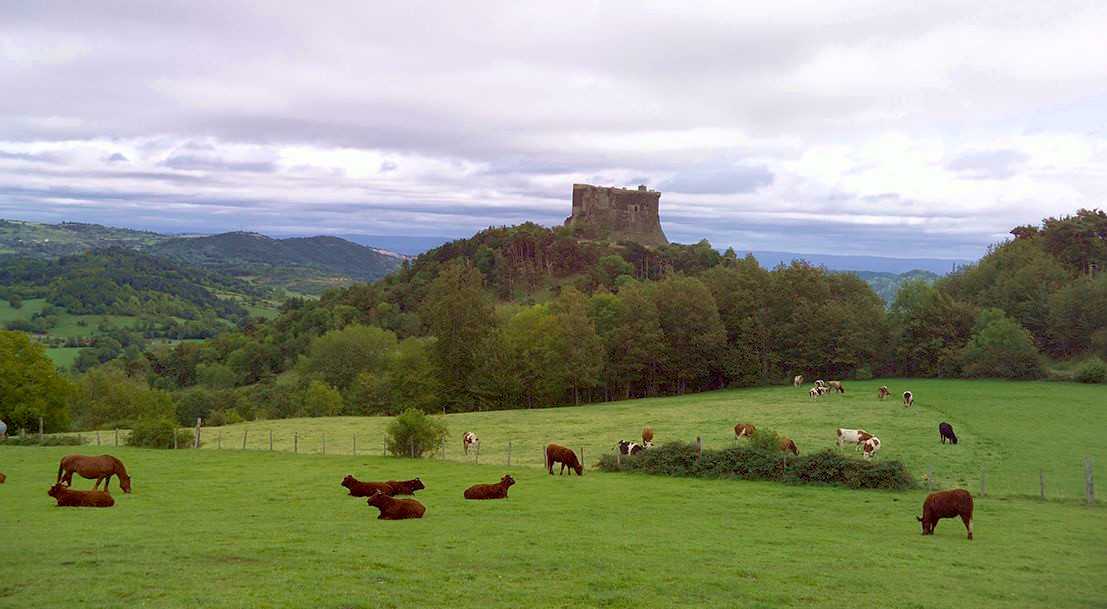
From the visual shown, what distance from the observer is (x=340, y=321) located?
409ft

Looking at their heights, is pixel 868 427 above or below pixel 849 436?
below

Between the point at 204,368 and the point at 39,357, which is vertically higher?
the point at 39,357

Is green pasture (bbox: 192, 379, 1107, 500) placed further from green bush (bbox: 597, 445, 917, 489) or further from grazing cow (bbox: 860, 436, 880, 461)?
green bush (bbox: 597, 445, 917, 489)

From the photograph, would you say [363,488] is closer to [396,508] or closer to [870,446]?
[396,508]

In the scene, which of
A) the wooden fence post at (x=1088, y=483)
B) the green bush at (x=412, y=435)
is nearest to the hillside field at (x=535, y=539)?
the wooden fence post at (x=1088, y=483)

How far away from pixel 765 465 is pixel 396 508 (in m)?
15.3

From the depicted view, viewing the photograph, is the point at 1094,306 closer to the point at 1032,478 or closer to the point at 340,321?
the point at 1032,478

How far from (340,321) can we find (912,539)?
377 ft

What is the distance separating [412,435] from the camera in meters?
34.9

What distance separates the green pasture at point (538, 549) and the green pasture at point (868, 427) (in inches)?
295

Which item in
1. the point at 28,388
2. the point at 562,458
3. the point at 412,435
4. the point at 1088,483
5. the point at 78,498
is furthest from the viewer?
the point at 28,388

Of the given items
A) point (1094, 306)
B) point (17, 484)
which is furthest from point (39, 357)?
point (1094, 306)

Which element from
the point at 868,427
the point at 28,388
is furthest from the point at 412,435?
the point at 28,388

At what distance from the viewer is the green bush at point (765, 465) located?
2692cm
